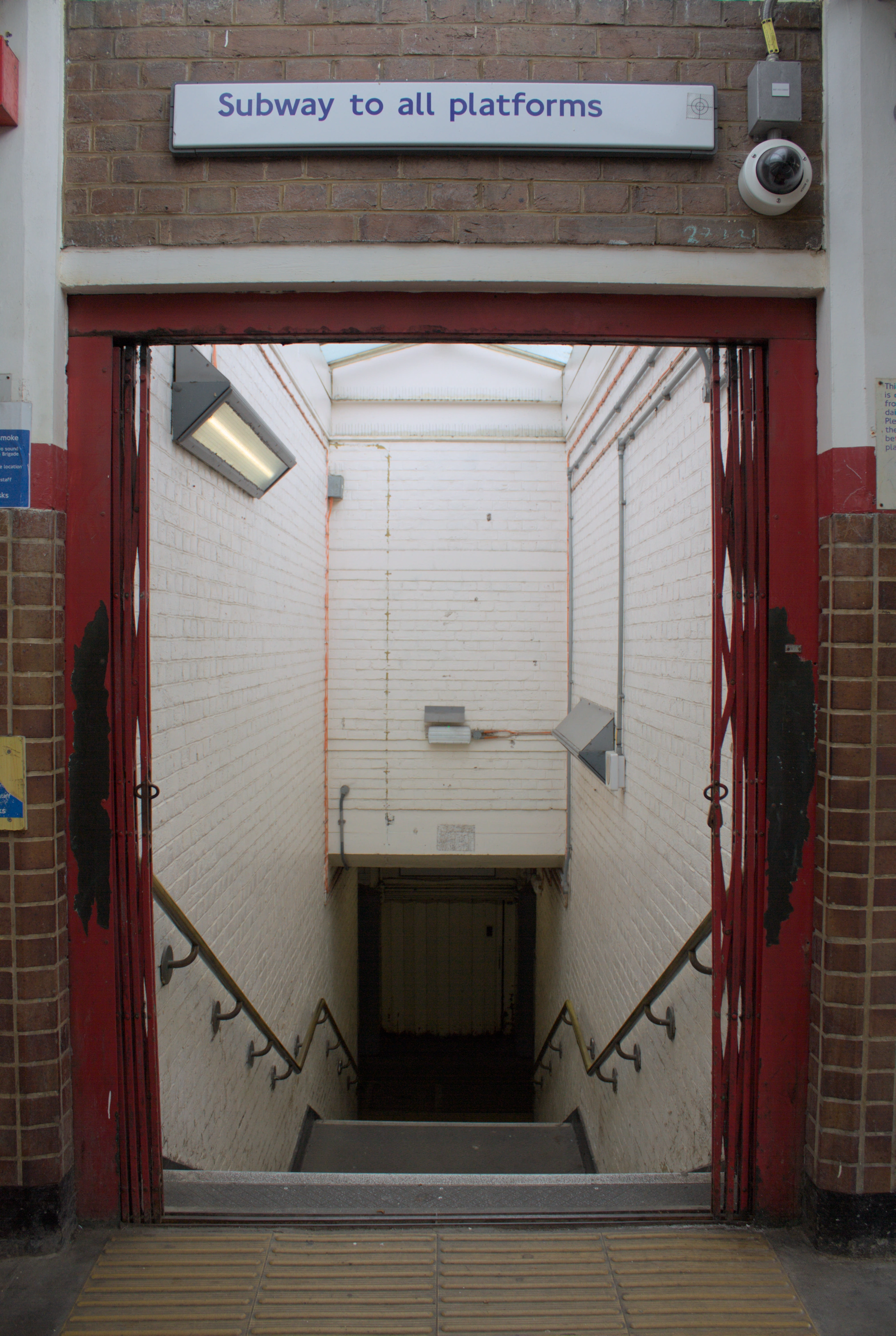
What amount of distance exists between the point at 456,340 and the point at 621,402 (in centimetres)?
234

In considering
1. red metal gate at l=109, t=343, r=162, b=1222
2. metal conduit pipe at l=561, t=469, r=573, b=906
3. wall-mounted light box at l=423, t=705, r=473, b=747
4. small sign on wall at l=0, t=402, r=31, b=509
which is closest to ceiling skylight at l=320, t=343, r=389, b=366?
metal conduit pipe at l=561, t=469, r=573, b=906

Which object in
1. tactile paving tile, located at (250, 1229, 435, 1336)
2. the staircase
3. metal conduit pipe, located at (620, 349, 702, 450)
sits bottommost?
the staircase

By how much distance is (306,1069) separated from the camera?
4934 mm

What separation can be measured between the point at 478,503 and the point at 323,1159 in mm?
4871

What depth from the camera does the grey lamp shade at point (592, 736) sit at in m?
4.21

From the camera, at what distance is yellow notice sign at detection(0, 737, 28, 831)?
1.93 meters

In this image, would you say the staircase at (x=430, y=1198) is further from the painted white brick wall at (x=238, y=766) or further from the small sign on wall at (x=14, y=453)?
the small sign on wall at (x=14, y=453)

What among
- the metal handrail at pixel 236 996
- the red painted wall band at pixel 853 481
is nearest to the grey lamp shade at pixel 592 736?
the metal handrail at pixel 236 996

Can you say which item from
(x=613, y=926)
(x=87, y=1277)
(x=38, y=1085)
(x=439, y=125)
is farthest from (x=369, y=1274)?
(x=439, y=125)

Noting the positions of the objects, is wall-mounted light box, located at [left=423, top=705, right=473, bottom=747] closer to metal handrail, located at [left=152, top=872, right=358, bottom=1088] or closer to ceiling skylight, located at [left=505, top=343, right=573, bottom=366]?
metal handrail, located at [left=152, top=872, right=358, bottom=1088]

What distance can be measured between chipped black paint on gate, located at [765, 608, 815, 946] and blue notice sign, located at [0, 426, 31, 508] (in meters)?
2.14

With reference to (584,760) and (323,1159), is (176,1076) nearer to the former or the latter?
(323,1159)

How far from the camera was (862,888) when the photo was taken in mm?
1944

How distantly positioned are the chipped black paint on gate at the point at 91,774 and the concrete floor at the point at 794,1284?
2.92ft
